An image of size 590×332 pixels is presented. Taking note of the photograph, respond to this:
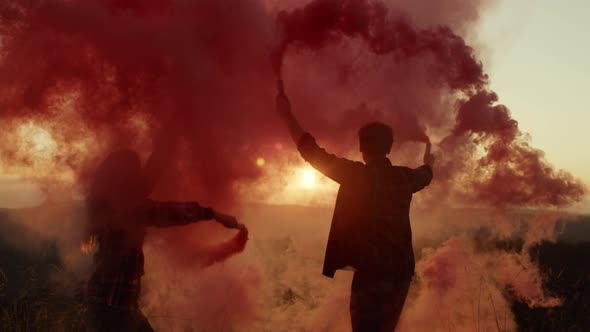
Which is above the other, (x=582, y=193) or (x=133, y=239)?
(x=582, y=193)

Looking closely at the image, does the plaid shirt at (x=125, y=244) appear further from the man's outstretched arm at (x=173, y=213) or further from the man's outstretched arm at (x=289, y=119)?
the man's outstretched arm at (x=289, y=119)

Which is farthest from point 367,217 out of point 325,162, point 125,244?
point 125,244

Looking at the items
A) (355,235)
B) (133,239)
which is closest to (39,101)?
(133,239)

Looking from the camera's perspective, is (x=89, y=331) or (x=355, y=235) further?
(x=89, y=331)

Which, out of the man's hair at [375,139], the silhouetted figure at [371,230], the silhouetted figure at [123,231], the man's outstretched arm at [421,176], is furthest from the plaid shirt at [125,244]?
the man's outstretched arm at [421,176]

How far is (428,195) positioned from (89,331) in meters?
5.35

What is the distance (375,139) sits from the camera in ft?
11.5

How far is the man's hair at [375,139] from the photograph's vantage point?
3.52 m

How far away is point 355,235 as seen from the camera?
3473mm

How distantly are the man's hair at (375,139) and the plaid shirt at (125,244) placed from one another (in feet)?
3.89

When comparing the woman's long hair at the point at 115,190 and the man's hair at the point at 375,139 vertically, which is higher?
the man's hair at the point at 375,139

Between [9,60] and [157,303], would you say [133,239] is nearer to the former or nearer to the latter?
[9,60]

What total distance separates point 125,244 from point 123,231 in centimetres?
10

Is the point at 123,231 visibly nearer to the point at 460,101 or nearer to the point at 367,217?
the point at 367,217
